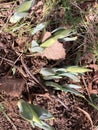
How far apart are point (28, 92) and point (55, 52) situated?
0.77ft

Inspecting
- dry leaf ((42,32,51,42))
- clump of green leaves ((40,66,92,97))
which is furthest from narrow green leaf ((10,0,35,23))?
clump of green leaves ((40,66,92,97))

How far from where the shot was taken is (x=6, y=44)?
5.35 feet

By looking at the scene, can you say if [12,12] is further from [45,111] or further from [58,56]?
[45,111]

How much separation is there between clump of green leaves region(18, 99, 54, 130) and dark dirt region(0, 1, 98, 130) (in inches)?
2.4

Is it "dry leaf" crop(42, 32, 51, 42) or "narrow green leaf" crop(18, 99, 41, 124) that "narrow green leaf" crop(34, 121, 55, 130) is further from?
"dry leaf" crop(42, 32, 51, 42)

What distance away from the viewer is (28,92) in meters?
1.58

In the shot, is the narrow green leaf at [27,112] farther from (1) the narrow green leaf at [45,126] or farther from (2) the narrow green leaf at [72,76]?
(2) the narrow green leaf at [72,76]

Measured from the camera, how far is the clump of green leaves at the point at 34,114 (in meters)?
1.44

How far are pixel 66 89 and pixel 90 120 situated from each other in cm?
21

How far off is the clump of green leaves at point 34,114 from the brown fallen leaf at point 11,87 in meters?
0.05

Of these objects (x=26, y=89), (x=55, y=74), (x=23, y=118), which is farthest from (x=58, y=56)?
(x=23, y=118)

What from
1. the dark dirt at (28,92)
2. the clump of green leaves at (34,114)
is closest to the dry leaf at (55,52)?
the dark dirt at (28,92)

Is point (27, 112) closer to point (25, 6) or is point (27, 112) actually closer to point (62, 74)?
point (62, 74)

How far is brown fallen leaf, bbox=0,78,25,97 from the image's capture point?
152 cm
